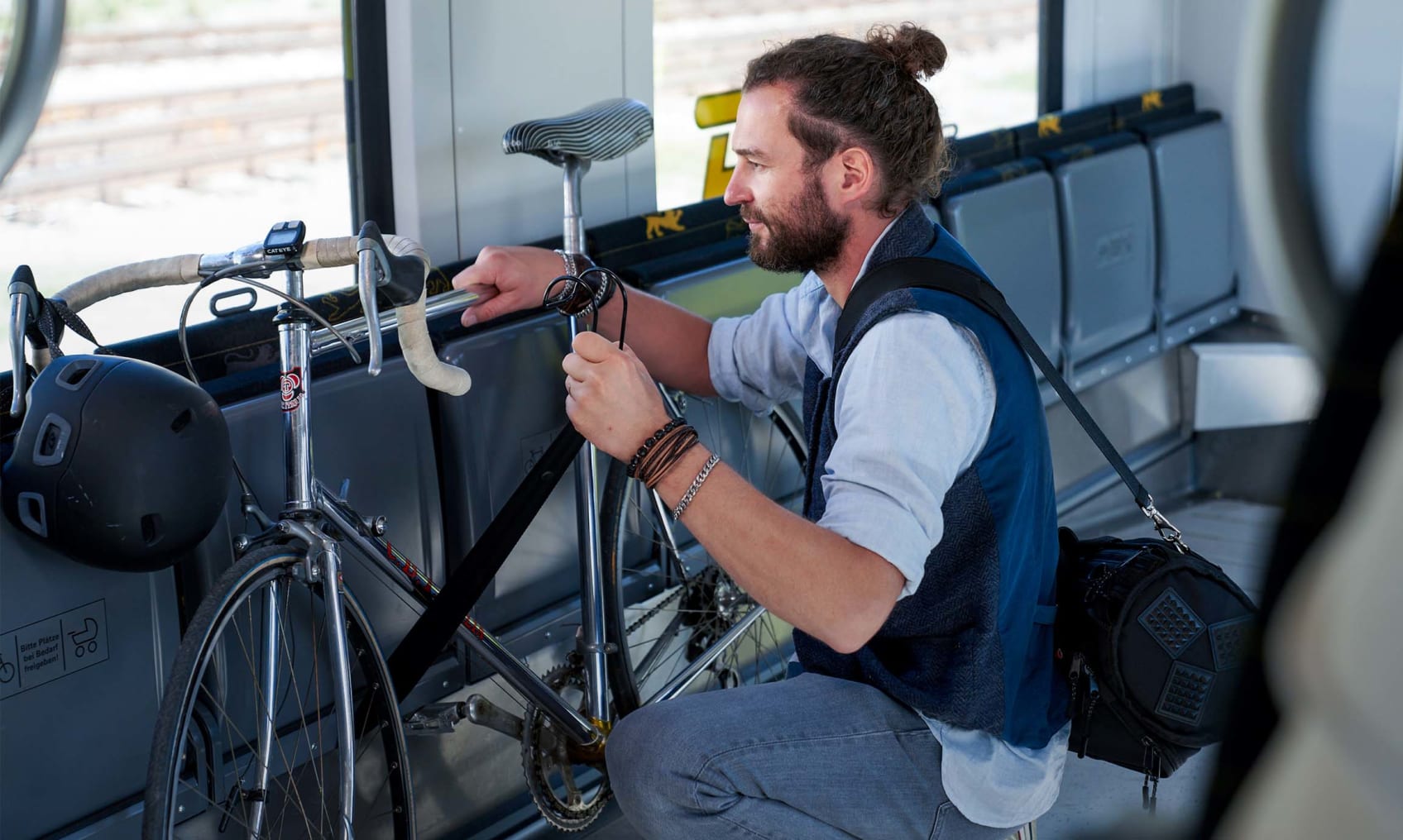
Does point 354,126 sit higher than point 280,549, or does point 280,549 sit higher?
point 354,126

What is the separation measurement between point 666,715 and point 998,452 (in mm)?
633

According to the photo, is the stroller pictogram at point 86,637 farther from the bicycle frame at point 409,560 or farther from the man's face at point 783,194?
the man's face at point 783,194

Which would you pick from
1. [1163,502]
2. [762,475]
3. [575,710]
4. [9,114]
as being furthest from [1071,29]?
[9,114]

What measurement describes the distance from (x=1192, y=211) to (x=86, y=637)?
4053 millimetres

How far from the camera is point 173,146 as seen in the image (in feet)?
8.25

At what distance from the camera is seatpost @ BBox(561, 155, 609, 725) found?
2.60 m

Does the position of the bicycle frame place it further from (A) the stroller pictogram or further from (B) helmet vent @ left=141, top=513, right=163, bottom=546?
(A) the stroller pictogram

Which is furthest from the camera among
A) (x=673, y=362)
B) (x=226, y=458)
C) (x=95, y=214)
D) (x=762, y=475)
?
(x=762, y=475)

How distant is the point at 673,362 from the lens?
256 cm

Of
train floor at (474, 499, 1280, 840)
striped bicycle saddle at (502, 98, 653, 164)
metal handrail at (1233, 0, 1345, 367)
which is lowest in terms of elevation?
train floor at (474, 499, 1280, 840)

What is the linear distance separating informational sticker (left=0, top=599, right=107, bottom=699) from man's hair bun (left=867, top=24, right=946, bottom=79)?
1.45 m

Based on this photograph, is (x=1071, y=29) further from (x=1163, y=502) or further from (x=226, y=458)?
(x=226, y=458)

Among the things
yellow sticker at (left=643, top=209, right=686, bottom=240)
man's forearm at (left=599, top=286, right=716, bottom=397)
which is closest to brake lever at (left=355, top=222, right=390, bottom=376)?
man's forearm at (left=599, top=286, right=716, bottom=397)

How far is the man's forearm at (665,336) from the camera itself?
100 inches
